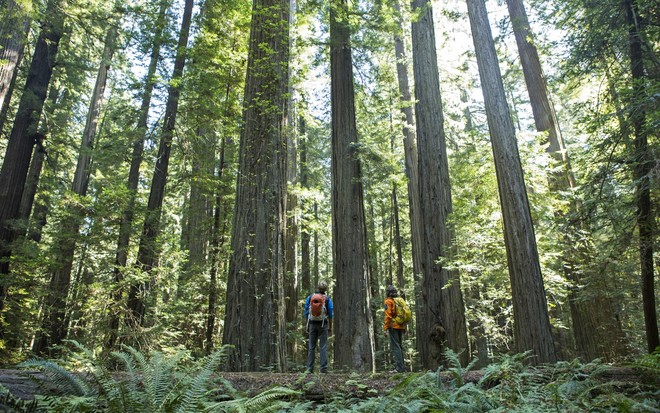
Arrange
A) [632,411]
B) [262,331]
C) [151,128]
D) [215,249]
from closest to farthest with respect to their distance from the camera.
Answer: [632,411] < [262,331] < [215,249] < [151,128]

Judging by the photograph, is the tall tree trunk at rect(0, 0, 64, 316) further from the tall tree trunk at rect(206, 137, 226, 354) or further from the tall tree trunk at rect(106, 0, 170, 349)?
the tall tree trunk at rect(206, 137, 226, 354)

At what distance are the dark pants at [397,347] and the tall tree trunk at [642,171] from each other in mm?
4354

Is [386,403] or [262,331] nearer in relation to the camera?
[386,403]

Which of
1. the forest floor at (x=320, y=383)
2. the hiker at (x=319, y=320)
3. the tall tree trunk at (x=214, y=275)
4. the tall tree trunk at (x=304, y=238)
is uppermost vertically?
the tall tree trunk at (x=304, y=238)

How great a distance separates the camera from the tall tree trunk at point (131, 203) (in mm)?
9344

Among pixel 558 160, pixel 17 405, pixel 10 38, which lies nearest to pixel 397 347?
pixel 17 405

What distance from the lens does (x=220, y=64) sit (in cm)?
1151

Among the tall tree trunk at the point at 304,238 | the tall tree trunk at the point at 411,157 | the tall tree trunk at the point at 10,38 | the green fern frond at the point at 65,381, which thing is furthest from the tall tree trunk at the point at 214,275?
the green fern frond at the point at 65,381

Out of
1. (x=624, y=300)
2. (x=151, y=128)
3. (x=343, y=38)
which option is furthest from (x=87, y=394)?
(x=624, y=300)

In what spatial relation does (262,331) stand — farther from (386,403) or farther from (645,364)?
(645,364)

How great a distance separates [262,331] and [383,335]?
61.1 ft

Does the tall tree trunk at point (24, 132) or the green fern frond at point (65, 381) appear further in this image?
the tall tree trunk at point (24, 132)

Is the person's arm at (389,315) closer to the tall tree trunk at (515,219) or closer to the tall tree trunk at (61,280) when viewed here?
the tall tree trunk at (515,219)

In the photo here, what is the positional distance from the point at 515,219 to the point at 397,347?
11.7ft
